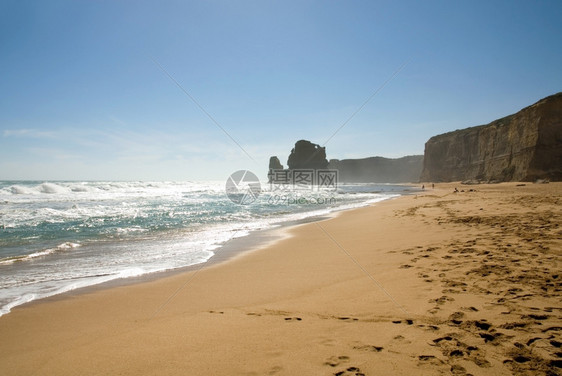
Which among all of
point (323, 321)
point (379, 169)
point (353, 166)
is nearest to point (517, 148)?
point (323, 321)

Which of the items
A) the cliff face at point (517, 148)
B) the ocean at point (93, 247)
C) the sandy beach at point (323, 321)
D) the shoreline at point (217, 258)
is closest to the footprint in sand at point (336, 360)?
the sandy beach at point (323, 321)

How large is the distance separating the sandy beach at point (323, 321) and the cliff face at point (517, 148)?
3560cm

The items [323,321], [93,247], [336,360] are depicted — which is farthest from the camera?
[93,247]

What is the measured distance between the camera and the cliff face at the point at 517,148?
3032 centimetres

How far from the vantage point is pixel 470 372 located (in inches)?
73.1

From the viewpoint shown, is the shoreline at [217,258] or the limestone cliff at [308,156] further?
the limestone cliff at [308,156]

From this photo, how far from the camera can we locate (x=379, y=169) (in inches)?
5792

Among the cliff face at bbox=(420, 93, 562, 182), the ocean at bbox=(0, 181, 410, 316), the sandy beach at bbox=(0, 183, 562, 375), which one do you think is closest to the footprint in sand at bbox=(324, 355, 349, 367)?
the sandy beach at bbox=(0, 183, 562, 375)

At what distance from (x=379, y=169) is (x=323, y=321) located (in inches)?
6057

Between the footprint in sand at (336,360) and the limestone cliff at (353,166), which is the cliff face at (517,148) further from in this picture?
the limestone cliff at (353,166)

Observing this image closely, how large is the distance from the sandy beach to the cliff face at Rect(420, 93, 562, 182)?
35604 mm

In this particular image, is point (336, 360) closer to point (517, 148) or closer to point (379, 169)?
point (517, 148)

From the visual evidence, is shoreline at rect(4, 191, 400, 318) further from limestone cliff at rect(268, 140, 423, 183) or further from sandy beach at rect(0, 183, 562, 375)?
limestone cliff at rect(268, 140, 423, 183)

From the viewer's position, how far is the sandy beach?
2.08 m
